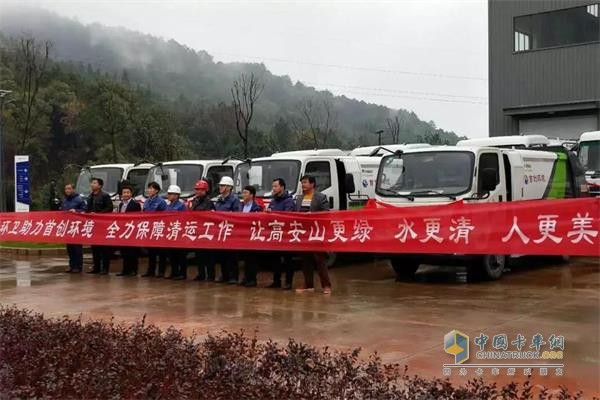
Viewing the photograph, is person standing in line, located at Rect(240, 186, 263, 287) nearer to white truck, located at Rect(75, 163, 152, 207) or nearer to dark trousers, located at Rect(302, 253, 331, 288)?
dark trousers, located at Rect(302, 253, 331, 288)

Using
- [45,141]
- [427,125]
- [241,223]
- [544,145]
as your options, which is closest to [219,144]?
[45,141]

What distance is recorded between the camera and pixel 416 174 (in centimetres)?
956

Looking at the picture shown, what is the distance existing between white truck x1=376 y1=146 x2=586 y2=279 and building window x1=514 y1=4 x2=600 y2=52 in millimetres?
14036

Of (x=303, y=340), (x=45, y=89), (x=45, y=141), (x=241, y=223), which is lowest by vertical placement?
(x=303, y=340)

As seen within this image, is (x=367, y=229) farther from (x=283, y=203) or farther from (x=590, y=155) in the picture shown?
(x=590, y=155)

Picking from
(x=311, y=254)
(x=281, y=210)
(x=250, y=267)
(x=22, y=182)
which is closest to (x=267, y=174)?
(x=281, y=210)

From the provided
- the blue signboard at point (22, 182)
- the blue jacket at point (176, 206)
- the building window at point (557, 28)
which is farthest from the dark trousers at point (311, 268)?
the building window at point (557, 28)

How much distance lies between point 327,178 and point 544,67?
14.5 meters

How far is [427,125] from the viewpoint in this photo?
5616cm

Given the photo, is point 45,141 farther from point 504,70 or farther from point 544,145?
point 544,145

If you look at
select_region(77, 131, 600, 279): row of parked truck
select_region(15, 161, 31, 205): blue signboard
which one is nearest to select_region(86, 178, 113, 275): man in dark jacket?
select_region(77, 131, 600, 279): row of parked truck

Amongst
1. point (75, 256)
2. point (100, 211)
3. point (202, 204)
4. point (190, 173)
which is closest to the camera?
point (202, 204)

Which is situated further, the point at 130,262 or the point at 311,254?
the point at 130,262

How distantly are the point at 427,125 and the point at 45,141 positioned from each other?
1273 inches
